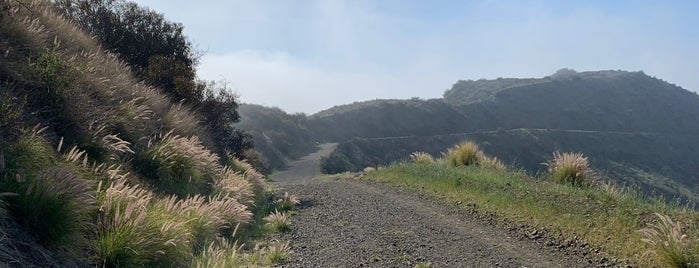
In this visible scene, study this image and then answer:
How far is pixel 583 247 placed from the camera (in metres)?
7.09

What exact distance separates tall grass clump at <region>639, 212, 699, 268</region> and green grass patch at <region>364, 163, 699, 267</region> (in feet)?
0.20

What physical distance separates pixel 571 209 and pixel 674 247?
9.18 ft

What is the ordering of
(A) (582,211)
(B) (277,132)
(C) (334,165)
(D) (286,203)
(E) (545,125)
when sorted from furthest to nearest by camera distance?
(E) (545,125) < (B) (277,132) < (C) (334,165) < (D) (286,203) < (A) (582,211)

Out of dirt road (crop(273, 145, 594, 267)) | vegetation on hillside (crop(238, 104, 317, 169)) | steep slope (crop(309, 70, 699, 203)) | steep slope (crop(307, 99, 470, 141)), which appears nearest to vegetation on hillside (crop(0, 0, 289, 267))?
dirt road (crop(273, 145, 594, 267))

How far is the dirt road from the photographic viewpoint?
654 cm

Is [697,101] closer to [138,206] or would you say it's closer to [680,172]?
A: [680,172]

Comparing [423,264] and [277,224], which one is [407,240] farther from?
[277,224]

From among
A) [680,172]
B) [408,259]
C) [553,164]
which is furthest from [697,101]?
[408,259]

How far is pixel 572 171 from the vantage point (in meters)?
13.2

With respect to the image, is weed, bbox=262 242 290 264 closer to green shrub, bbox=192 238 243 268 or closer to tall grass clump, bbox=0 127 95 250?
green shrub, bbox=192 238 243 268

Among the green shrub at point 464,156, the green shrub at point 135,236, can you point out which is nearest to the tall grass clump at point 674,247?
the green shrub at point 135,236

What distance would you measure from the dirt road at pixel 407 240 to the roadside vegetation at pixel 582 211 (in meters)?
0.46

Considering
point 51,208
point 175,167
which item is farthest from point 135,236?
point 175,167

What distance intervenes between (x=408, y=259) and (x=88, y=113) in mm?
4686
